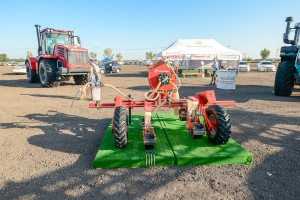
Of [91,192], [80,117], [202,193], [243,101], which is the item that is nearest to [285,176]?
[202,193]

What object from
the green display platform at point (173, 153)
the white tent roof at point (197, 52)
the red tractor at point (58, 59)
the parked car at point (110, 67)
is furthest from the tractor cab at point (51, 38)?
the parked car at point (110, 67)

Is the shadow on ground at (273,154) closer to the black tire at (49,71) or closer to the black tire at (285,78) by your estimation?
the black tire at (285,78)

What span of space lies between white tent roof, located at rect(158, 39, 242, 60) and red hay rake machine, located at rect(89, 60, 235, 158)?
15065 millimetres

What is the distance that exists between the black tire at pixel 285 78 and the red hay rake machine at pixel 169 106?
6195mm

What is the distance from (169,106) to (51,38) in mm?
11810

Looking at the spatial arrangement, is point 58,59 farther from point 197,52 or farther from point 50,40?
point 197,52

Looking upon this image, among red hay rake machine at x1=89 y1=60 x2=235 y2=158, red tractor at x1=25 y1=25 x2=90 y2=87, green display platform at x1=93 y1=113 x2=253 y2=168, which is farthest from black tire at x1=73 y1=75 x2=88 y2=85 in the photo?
green display platform at x1=93 y1=113 x2=253 y2=168

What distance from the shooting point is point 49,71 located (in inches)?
487

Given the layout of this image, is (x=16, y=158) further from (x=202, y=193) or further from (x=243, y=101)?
(x=243, y=101)

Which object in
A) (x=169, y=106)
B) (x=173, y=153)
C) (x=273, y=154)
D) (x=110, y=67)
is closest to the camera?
(x=173, y=153)

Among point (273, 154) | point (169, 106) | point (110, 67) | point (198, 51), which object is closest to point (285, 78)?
point (273, 154)

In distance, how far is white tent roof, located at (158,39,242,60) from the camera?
65.5 ft

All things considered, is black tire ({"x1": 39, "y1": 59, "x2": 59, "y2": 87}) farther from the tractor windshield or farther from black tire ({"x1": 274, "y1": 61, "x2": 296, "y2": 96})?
black tire ({"x1": 274, "y1": 61, "x2": 296, "y2": 96})

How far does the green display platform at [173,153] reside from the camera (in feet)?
11.5
